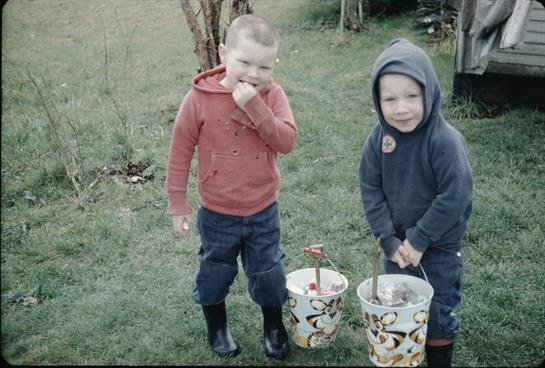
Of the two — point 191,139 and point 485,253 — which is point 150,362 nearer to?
point 191,139

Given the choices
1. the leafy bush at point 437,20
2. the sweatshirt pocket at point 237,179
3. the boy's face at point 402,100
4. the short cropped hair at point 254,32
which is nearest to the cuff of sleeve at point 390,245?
the boy's face at point 402,100

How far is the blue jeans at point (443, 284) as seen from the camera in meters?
2.34

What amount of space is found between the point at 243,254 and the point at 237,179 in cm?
42

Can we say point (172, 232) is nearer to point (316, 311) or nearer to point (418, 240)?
point (316, 311)

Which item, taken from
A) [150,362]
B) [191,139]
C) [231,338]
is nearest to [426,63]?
[191,139]

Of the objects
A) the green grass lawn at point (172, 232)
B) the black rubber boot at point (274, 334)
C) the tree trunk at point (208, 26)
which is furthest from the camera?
the tree trunk at point (208, 26)

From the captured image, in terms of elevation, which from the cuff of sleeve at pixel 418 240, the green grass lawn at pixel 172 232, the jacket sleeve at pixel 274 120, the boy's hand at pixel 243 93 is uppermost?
the boy's hand at pixel 243 93

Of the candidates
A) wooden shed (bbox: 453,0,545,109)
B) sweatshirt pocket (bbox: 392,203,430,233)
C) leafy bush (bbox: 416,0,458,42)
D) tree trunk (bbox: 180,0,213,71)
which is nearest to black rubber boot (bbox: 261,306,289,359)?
sweatshirt pocket (bbox: 392,203,430,233)

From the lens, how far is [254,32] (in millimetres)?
2299

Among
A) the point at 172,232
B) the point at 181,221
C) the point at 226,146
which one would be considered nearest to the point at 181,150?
the point at 226,146

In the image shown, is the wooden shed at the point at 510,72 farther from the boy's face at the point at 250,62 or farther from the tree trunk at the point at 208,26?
the boy's face at the point at 250,62

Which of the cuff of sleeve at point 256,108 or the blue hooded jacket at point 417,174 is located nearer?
the blue hooded jacket at point 417,174

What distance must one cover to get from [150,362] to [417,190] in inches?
60.4

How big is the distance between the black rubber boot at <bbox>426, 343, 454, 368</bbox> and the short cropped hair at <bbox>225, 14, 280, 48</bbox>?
148 centimetres
